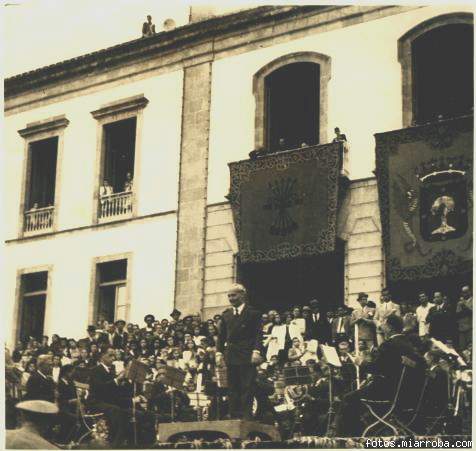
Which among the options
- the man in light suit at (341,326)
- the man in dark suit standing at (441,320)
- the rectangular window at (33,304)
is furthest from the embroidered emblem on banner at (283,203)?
the rectangular window at (33,304)

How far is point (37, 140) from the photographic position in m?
20.6

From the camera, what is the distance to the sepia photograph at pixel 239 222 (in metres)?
13.7

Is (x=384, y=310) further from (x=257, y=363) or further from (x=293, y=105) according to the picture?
(x=293, y=105)

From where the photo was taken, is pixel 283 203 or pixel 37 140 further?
pixel 37 140

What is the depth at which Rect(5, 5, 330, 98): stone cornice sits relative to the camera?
62.6 feet

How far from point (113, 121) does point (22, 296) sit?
157 inches

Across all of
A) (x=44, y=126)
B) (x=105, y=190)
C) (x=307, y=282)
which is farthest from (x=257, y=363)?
(x=44, y=126)

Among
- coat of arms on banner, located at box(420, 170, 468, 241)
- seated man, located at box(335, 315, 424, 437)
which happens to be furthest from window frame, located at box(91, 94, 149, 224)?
seated man, located at box(335, 315, 424, 437)

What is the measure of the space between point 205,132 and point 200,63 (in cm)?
155

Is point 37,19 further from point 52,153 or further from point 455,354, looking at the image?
point 455,354

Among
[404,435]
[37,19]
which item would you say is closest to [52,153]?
[37,19]

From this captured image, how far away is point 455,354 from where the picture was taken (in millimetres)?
13570

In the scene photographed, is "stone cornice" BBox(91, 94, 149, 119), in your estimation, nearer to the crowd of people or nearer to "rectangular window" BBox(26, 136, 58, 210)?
"rectangular window" BBox(26, 136, 58, 210)

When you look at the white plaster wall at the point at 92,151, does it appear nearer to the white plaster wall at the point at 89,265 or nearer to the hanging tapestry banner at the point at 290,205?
the white plaster wall at the point at 89,265
